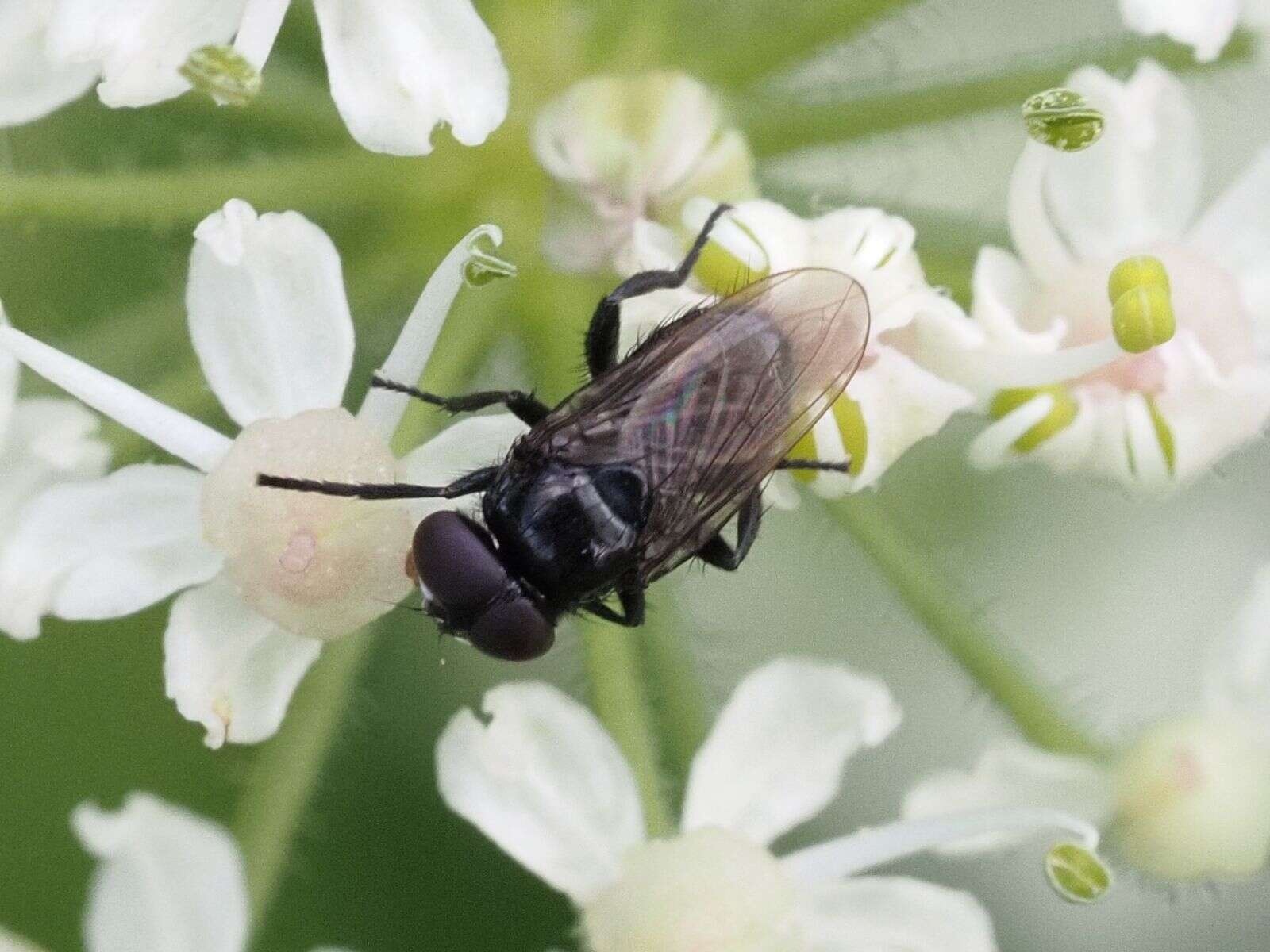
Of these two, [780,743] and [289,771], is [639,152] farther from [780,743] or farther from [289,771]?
[289,771]

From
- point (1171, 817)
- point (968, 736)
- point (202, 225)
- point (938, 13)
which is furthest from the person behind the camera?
point (968, 736)

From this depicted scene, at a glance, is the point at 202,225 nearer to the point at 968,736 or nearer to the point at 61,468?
the point at 61,468

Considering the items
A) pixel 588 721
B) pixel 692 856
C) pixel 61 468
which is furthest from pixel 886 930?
pixel 61 468

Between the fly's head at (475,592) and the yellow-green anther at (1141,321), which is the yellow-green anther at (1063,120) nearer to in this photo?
the yellow-green anther at (1141,321)

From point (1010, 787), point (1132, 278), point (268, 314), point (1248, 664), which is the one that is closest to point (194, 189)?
point (268, 314)

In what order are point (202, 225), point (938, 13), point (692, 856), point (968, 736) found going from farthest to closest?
point (968, 736) → point (938, 13) → point (692, 856) → point (202, 225)
